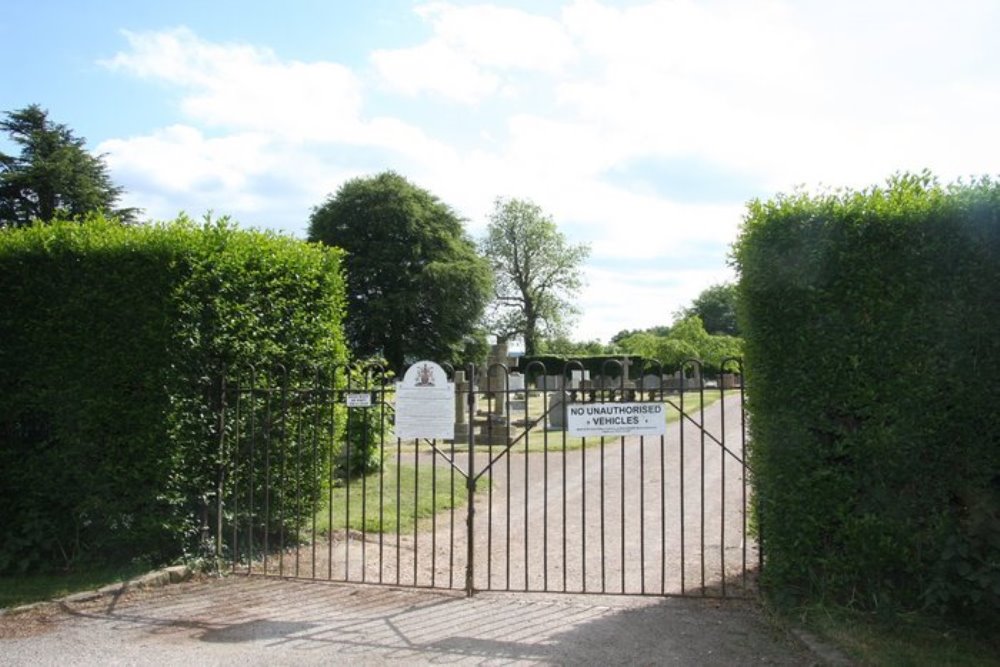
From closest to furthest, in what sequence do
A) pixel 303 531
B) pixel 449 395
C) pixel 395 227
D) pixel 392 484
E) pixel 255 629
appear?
pixel 255 629 → pixel 449 395 → pixel 303 531 → pixel 392 484 → pixel 395 227

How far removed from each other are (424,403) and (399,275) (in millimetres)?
36712

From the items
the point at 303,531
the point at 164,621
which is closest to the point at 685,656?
the point at 164,621

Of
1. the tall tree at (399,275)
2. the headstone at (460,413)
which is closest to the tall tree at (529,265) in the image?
the tall tree at (399,275)

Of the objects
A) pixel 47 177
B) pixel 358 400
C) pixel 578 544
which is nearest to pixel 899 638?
pixel 578 544

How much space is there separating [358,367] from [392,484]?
2049mm

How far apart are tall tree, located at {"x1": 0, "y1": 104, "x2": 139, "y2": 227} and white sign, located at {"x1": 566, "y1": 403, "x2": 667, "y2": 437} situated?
1239 inches

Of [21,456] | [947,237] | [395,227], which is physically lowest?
[21,456]

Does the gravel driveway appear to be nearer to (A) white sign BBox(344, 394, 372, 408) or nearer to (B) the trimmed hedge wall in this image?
(B) the trimmed hedge wall

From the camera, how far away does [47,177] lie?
108 feet

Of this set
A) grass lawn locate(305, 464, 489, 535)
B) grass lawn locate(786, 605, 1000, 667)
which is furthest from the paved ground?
grass lawn locate(305, 464, 489, 535)

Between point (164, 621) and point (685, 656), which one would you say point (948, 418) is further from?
point (164, 621)

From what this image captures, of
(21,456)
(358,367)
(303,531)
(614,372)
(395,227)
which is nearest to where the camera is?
(21,456)

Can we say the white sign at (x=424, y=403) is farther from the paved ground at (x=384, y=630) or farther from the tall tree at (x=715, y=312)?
the tall tree at (x=715, y=312)

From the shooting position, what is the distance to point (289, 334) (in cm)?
791
